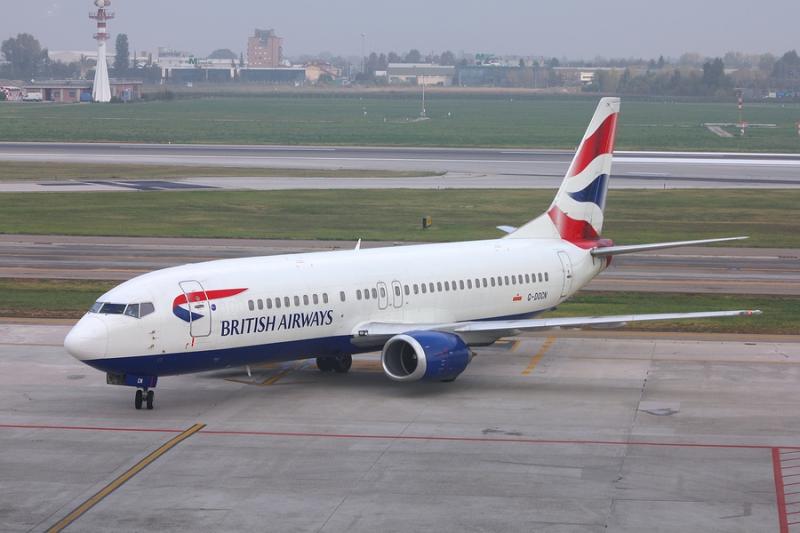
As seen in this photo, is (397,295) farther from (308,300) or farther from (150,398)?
(150,398)

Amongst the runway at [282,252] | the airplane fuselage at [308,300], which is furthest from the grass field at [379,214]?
the airplane fuselage at [308,300]

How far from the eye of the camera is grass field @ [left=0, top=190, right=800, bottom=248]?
73000 mm

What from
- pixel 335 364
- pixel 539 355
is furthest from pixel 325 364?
pixel 539 355

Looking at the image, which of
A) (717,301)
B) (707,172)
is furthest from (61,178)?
(717,301)

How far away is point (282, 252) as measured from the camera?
6481 centimetres

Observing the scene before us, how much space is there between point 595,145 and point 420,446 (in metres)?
17.3

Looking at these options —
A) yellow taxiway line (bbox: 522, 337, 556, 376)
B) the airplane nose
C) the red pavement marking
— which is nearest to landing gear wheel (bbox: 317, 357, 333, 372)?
yellow taxiway line (bbox: 522, 337, 556, 376)

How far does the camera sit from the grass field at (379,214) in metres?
73.0

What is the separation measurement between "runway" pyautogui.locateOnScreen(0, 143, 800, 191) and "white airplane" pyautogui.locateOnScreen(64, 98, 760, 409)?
5566cm

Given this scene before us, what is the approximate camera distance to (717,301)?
51031mm

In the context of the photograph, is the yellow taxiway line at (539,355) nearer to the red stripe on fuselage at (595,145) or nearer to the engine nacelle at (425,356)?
the engine nacelle at (425,356)

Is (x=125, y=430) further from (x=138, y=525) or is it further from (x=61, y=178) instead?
(x=61, y=178)

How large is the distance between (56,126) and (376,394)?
17142cm

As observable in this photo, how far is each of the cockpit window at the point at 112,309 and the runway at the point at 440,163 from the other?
65960 millimetres
